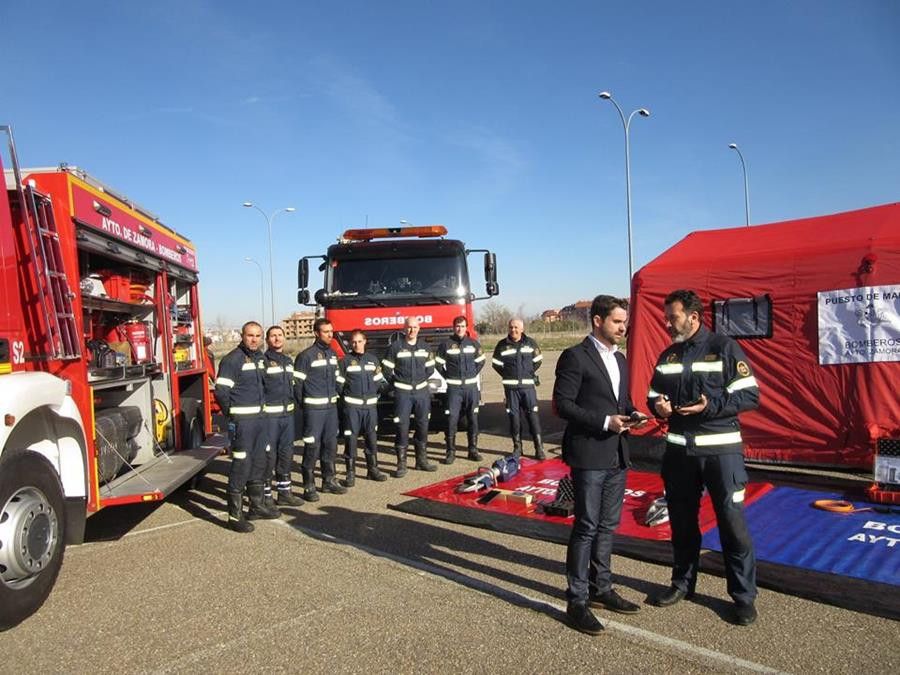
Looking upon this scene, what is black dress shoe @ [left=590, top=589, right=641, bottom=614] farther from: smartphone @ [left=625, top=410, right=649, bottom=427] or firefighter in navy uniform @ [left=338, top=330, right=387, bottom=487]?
firefighter in navy uniform @ [left=338, top=330, right=387, bottom=487]

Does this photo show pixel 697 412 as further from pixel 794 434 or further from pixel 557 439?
pixel 557 439

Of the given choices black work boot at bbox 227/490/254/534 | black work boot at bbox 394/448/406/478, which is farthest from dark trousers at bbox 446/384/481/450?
black work boot at bbox 227/490/254/534

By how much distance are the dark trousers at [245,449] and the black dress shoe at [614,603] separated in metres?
3.53

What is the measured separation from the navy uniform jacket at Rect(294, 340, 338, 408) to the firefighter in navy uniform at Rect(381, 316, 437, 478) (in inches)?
52.1

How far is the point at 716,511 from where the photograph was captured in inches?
160

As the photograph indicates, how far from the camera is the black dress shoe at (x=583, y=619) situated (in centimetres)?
381

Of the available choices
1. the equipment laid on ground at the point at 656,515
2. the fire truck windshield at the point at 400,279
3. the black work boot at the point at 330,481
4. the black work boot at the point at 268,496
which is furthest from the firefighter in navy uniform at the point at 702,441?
the fire truck windshield at the point at 400,279

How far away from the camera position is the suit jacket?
155 inches

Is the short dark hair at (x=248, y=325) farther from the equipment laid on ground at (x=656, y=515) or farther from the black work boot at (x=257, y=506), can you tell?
the equipment laid on ground at (x=656, y=515)

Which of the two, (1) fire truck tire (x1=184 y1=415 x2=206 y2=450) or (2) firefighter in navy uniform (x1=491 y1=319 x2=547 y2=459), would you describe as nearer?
(1) fire truck tire (x1=184 y1=415 x2=206 y2=450)

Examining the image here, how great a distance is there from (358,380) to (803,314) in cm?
515

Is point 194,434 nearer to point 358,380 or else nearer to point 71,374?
point 358,380

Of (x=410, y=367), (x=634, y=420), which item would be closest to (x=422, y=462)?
(x=410, y=367)

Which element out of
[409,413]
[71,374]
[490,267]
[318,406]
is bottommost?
[409,413]
